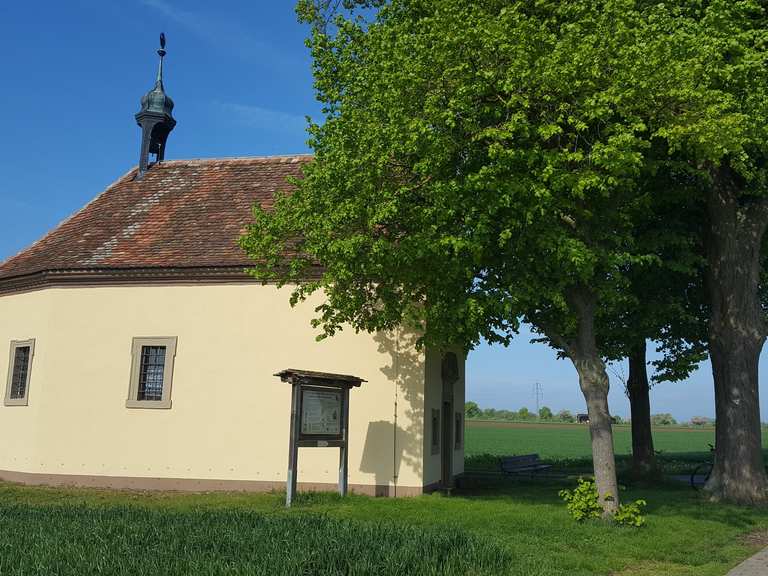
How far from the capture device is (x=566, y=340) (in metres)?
13.6

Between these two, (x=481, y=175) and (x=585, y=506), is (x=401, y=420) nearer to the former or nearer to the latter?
(x=585, y=506)

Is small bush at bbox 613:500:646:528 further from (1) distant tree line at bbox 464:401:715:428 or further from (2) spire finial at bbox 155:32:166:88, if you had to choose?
(1) distant tree line at bbox 464:401:715:428

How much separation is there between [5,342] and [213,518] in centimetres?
1276

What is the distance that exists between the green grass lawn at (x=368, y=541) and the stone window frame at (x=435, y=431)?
302 cm

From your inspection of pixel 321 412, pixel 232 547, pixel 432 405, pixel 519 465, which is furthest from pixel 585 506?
pixel 519 465

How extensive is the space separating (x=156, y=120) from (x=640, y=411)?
18000 millimetres

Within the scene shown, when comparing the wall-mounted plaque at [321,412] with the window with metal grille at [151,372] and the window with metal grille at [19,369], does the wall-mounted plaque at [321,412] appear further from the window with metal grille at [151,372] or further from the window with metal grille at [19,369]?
the window with metal grille at [19,369]

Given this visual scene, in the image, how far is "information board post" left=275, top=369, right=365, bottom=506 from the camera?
13.7 m

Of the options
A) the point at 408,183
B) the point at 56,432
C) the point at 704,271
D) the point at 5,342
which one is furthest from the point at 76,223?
the point at 704,271

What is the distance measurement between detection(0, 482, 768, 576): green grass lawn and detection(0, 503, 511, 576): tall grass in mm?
15

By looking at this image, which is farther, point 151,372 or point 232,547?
point 151,372

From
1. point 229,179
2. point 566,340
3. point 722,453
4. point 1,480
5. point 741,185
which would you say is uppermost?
point 229,179

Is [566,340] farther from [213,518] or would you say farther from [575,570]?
[213,518]

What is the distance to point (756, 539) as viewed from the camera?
1130 cm
